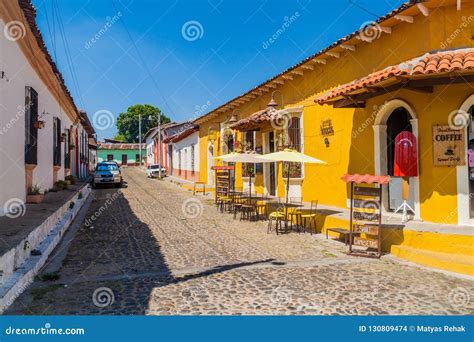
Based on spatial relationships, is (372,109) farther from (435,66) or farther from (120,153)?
(120,153)

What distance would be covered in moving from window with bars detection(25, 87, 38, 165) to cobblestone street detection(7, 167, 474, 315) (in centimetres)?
232

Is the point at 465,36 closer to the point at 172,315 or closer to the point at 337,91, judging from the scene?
the point at 337,91

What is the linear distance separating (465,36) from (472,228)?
3838 mm

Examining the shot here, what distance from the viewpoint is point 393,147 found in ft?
30.5

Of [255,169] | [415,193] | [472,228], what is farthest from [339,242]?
[255,169]

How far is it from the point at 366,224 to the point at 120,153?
62.6 meters

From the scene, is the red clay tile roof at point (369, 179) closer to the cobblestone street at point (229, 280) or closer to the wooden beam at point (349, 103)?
the cobblestone street at point (229, 280)

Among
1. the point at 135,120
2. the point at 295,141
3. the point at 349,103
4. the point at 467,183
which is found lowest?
the point at 467,183

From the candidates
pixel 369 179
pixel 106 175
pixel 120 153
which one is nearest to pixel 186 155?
pixel 106 175

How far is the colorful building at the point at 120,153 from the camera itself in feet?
212

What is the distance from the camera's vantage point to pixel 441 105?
7.64 m

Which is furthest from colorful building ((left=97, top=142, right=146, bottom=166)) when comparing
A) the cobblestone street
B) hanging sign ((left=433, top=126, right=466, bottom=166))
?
hanging sign ((left=433, top=126, right=466, bottom=166))

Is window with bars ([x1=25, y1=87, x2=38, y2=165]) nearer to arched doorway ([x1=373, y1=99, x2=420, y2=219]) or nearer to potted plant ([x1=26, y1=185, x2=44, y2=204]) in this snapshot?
potted plant ([x1=26, y1=185, x2=44, y2=204])

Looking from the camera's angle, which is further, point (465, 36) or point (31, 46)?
point (31, 46)
